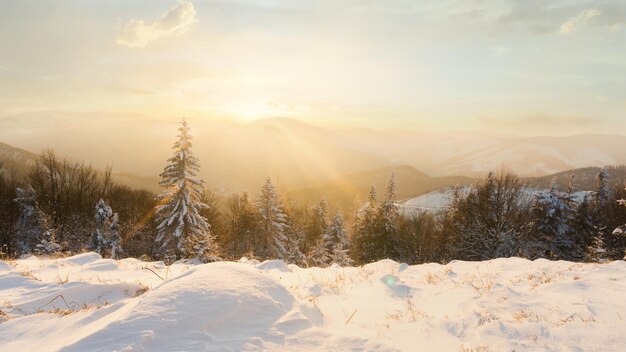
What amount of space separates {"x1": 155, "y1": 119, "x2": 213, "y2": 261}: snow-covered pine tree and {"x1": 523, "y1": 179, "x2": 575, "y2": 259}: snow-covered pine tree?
30.5 metres

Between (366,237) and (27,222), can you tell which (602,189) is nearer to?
(366,237)

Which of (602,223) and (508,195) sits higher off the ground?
(508,195)

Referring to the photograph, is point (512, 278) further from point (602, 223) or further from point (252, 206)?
point (252, 206)

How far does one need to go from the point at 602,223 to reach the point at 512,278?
37126mm

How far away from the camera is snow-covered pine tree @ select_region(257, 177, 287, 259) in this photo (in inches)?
1676

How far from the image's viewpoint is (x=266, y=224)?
43031mm

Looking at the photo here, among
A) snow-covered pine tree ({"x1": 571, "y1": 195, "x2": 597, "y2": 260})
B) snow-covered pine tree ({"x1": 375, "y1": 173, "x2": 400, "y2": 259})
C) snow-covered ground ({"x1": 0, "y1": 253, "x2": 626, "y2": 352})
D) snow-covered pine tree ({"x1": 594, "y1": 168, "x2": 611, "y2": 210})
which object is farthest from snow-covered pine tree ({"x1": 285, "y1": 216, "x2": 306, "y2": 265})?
snow-covered pine tree ({"x1": 594, "y1": 168, "x2": 611, "y2": 210})

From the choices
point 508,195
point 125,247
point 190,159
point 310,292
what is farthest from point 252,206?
point 310,292

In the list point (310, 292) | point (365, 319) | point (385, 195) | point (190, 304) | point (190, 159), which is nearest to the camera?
point (190, 304)

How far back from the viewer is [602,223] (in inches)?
1329

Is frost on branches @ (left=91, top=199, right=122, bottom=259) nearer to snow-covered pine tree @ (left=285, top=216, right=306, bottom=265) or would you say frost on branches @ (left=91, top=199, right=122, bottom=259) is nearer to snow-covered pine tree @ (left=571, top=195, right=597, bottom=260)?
snow-covered pine tree @ (left=285, top=216, right=306, bottom=265)

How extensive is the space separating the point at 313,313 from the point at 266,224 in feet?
129

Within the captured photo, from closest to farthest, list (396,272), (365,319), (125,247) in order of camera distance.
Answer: (365,319) → (396,272) → (125,247)

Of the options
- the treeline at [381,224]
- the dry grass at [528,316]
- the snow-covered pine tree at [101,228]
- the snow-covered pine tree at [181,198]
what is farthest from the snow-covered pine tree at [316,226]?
the dry grass at [528,316]
